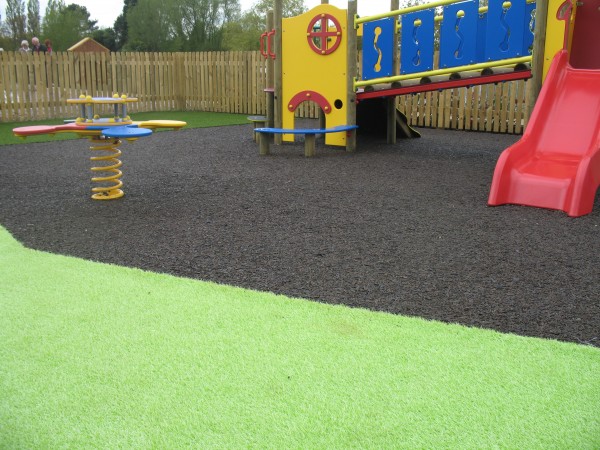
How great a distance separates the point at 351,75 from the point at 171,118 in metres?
7.11

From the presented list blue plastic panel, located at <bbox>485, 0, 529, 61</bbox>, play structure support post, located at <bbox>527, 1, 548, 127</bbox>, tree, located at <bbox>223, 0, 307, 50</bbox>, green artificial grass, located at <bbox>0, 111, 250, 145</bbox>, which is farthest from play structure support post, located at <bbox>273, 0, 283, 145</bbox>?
tree, located at <bbox>223, 0, 307, 50</bbox>

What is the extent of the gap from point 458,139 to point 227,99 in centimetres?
809

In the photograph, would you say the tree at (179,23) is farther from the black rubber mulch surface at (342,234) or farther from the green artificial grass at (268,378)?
the green artificial grass at (268,378)

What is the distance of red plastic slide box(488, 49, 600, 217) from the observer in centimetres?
554

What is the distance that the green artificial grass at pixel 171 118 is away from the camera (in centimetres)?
1185

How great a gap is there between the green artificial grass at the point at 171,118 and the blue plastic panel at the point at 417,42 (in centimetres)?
601

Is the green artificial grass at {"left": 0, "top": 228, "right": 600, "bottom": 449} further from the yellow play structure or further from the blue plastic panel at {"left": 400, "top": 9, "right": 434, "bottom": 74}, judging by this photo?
the blue plastic panel at {"left": 400, "top": 9, "right": 434, "bottom": 74}

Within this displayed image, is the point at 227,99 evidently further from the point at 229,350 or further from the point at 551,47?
the point at 229,350

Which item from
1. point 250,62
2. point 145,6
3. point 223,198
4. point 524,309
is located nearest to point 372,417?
point 524,309

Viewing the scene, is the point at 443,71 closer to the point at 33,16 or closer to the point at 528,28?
the point at 528,28

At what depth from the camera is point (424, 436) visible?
2.10 meters

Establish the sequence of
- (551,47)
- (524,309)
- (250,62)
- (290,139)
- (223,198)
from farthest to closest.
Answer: (250,62)
(290,139)
(551,47)
(223,198)
(524,309)

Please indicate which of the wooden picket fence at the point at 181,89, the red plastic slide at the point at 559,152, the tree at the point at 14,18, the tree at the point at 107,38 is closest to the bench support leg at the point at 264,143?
the red plastic slide at the point at 559,152

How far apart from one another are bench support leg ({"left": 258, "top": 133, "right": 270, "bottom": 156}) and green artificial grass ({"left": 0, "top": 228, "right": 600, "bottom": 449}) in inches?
239
